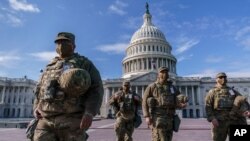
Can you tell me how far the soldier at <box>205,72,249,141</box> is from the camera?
A: 6.14 m

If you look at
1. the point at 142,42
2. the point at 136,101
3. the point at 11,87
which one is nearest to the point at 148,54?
the point at 142,42

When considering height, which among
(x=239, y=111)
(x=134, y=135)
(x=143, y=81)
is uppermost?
(x=143, y=81)

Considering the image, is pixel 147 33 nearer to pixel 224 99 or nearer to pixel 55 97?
pixel 224 99

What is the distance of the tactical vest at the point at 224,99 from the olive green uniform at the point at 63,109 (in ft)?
12.0

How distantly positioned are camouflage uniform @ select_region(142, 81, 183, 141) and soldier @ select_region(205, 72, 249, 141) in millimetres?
959

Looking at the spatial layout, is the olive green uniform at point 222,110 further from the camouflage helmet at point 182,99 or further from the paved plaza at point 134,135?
the paved plaza at point 134,135

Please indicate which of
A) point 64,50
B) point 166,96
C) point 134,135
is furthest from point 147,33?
point 64,50

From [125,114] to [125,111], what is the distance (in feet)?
0.29

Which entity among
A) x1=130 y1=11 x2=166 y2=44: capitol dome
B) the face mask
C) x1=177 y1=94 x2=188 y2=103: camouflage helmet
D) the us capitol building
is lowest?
x1=177 y1=94 x2=188 y2=103: camouflage helmet

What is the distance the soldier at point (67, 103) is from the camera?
11.5ft

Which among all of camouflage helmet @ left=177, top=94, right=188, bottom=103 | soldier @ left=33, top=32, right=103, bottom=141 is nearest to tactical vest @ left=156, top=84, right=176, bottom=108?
camouflage helmet @ left=177, top=94, right=188, bottom=103

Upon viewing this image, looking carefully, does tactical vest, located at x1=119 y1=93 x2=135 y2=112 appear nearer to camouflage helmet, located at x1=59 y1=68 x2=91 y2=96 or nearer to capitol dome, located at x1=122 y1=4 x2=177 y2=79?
camouflage helmet, located at x1=59 y1=68 x2=91 y2=96

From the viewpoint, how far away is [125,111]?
7984mm

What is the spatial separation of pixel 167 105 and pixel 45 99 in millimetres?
3130
